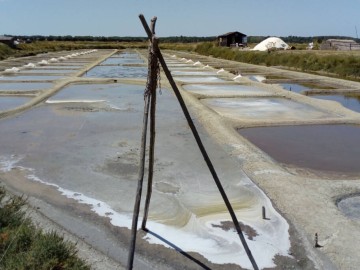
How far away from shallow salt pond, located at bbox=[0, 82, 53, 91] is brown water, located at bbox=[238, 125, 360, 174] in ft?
40.2

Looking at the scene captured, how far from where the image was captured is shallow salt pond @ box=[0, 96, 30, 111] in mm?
15331

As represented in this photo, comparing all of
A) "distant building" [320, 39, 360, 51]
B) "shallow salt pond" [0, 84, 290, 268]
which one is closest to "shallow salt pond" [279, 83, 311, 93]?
"shallow salt pond" [0, 84, 290, 268]

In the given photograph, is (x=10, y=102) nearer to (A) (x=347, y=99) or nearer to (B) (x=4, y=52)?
(A) (x=347, y=99)

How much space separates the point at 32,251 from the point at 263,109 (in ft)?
40.5

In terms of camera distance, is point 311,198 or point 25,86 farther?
point 25,86

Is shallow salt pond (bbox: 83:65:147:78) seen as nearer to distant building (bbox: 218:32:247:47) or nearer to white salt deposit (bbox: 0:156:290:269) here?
white salt deposit (bbox: 0:156:290:269)

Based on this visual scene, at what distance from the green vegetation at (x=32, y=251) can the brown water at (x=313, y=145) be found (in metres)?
5.89


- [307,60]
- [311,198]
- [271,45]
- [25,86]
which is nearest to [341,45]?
[271,45]

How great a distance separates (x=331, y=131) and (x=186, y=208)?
7.21 m

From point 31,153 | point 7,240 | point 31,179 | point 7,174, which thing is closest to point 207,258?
point 7,240

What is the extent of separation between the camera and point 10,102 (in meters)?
16.5

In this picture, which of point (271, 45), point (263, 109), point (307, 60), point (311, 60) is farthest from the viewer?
point (271, 45)

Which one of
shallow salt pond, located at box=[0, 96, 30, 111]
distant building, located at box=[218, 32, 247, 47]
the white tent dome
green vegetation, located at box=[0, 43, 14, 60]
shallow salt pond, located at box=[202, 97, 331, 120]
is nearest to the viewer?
shallow salt pond, located at box=[202, 97, 331, 120]


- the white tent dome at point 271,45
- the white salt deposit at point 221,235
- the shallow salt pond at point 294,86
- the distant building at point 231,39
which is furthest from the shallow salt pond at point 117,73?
the distant building at point 231,39
